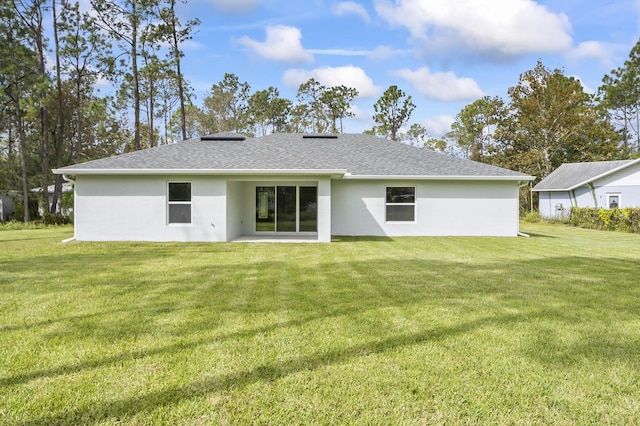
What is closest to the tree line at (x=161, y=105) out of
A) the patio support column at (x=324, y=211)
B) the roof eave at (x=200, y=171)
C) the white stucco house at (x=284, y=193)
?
the white stucco house at (x=284, y=193)

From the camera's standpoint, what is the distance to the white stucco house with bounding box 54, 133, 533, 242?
12680 mm

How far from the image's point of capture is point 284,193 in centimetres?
1502

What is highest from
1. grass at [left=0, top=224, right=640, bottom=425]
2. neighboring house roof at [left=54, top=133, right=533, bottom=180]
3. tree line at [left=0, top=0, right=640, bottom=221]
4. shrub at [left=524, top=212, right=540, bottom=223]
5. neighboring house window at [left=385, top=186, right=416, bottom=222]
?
tree line at [left=0, top=0, right=640, bottom=221]

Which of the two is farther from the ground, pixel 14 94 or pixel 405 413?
pixel 14 94

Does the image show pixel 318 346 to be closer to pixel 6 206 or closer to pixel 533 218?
pixel 533 218

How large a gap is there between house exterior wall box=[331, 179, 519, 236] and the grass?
7.05 meters

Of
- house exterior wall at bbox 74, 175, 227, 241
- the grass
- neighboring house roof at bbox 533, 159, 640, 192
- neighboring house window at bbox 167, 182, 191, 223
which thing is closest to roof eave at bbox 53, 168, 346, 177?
house exterior wall at bbox 74, 175, 227, 241

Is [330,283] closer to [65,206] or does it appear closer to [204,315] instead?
[204,315]

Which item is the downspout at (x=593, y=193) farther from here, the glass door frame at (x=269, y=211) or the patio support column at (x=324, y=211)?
the patio support column at (x=324, y=211)

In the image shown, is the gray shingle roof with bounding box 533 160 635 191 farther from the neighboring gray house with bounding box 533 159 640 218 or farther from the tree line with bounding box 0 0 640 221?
the tree line with bounding box 0 0 640 221

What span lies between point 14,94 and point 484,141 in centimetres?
4634

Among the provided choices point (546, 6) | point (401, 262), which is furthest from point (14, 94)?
point (546, 6)

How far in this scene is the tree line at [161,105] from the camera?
76.0 feet

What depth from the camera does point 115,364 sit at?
11.0 feet
